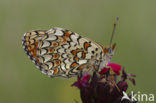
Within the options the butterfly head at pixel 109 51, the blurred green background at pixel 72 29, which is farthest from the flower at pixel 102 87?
the blurred green background at pixel 72 29

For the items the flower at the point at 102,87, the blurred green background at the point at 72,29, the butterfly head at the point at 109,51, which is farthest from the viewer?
the blurred green background at the point at 72,29

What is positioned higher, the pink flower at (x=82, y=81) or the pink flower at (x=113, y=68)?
the pink flower at (x=113, y=68)

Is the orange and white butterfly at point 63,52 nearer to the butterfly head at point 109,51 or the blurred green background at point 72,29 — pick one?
the butterfly head at point 109,51

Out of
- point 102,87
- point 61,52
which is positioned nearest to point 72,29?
point 61,52

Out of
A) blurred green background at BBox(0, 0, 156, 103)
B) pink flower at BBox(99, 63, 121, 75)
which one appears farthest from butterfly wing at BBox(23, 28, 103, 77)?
blurred green background at BBox(0, 0, 156, 103)

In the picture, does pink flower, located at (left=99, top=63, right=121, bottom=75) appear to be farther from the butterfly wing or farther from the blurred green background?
the blurred green background
